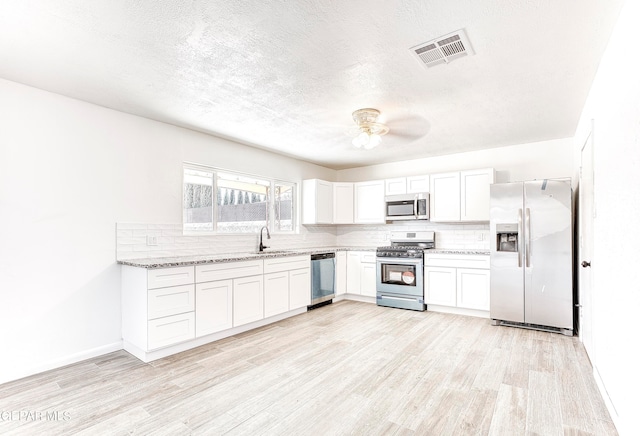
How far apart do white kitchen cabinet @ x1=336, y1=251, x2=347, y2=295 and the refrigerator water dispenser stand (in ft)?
7.82

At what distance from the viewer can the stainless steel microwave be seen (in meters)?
5.18

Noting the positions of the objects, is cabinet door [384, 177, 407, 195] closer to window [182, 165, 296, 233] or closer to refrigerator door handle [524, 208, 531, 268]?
window [182, 165, 296, 233]

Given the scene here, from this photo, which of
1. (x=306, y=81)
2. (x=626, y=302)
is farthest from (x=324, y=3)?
(x=626, y=302)

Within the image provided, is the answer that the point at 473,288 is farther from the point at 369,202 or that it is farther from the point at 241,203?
the point at 241,203

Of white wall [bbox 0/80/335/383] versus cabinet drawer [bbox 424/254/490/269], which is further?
cabinet drawer [bbox 424/254/490/269]

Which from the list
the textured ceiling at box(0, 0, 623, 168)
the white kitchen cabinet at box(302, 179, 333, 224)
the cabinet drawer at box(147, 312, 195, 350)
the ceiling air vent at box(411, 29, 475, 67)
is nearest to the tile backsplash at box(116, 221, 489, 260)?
the white kitchen cabinet at box(302, 179, 333, 224)

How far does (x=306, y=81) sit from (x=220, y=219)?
94.1 inches

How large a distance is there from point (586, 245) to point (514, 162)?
1967 millimetres

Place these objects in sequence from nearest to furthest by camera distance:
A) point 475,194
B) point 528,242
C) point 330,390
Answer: point 330,390 < point 528,242 < point 475,194

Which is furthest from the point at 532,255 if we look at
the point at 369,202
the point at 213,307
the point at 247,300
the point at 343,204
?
the point at 213,307

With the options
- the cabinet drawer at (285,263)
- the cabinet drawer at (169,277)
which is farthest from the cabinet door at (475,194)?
the cabinet drawer at (169,277)

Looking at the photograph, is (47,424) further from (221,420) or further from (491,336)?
(491,336)

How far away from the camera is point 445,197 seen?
5.03m

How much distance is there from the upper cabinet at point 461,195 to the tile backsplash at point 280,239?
35 cm
